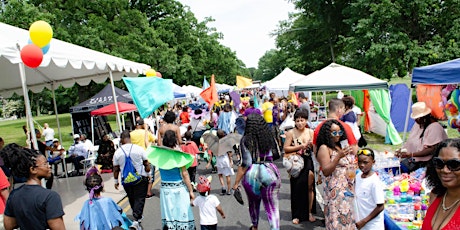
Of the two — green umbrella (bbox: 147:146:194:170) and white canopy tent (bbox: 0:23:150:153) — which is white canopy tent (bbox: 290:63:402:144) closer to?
white canopy tent (bbox: 0:23:150:153)

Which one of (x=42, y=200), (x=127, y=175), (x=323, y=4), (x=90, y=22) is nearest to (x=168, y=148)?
(x=127, y=175)

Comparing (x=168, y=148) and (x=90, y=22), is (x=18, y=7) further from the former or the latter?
(x=168, y=148)

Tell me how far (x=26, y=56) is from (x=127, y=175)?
7.87ft

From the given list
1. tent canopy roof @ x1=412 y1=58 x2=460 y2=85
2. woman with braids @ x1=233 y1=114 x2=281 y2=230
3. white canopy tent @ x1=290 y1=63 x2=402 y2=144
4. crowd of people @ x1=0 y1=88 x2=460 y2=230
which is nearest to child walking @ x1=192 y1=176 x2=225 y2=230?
crowd of people @ x1=0 y1=88 x2=460 y2=230

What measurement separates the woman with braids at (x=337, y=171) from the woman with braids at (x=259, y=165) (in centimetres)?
80

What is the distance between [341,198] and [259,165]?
1.08 metres

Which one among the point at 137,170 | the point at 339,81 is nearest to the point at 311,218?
the point at 137,170

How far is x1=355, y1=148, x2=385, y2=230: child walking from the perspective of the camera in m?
3.65

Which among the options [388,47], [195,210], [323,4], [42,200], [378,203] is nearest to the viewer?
[42,200]

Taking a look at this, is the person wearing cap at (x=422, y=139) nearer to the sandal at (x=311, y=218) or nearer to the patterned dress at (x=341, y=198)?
the sandal at (x=311, y=218)

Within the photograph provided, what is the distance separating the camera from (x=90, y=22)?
26.0 meters

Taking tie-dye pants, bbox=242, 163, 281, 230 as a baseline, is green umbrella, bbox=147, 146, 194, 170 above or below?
above

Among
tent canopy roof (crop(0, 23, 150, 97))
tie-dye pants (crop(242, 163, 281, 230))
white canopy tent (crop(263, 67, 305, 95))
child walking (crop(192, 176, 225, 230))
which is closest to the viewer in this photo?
tie-dye pants (crop(242, 163, 281, 230))

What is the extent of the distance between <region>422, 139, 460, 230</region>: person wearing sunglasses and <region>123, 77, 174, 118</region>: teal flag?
5940 millimetres
